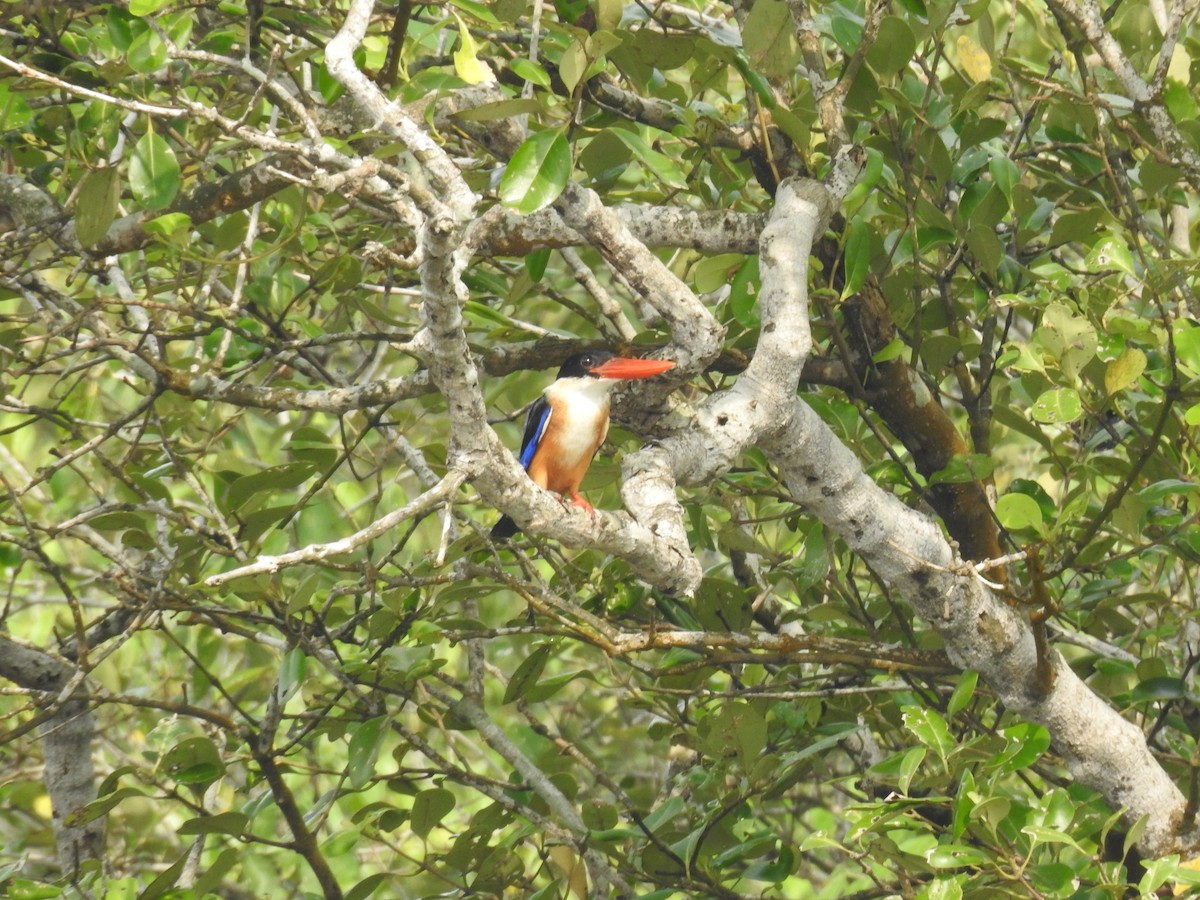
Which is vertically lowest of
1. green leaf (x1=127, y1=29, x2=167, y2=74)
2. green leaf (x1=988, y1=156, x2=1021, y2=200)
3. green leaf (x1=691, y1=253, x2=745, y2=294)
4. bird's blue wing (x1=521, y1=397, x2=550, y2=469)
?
A: bird's blue wing (x1=521, y1=397, x2=550, y2=469)

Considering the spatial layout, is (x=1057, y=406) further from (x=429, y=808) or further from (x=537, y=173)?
(x=429, y=808)

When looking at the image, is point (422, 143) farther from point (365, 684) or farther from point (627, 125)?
point (365, 684)

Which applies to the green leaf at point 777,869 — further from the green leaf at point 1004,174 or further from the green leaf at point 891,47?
the green leaf at point 891,47

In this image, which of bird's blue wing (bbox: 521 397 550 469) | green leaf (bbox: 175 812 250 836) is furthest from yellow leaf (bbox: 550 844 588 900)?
bird's blue wing (bbox: 521 397 550 469)

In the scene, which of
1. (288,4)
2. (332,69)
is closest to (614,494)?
(288,4)

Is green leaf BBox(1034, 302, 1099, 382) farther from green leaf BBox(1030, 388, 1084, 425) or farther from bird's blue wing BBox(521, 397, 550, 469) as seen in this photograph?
bird's blue wing BBox(521, 397, 550, 469)

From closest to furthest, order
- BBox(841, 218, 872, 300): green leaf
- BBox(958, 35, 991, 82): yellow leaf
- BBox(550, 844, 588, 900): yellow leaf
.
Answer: BBox(841, 218, 872, 300): green leaf
BBox(550, 844, 588, 900): yellow leaf
BBox(958, 35, 991, 82): yellow leaf

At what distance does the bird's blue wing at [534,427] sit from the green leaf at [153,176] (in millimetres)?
1120

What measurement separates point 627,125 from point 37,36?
4.53 ft

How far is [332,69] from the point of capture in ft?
5.18

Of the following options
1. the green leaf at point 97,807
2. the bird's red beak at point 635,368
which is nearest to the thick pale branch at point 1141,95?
the bird's red beak at point 635,368

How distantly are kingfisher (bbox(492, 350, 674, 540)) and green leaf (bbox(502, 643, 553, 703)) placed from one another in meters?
0.31

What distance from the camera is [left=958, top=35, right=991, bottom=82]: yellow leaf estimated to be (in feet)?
10.1

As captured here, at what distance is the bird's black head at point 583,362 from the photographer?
10.1 ft
